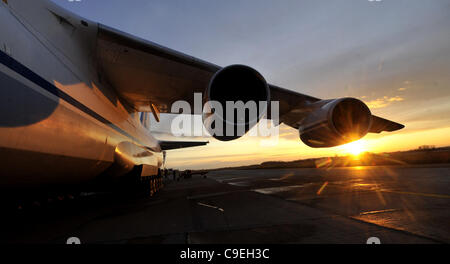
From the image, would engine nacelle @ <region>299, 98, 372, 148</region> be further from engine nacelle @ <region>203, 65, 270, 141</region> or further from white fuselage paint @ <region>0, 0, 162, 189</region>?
white fuselage paint @ <region>0, 0, 162, 189</region>

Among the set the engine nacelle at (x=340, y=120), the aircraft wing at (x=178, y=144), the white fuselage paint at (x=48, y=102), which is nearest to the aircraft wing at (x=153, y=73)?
the white fuselage paint at (x=48, y=102)

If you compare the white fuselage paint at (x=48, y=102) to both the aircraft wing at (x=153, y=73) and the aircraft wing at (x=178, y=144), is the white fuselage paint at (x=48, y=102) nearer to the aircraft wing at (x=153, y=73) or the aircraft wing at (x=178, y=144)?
the aircraft wing at (x=153, y=73)

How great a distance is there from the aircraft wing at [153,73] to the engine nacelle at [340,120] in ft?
2.05

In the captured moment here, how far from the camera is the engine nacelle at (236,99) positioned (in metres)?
3.84

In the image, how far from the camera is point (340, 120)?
5.42 m

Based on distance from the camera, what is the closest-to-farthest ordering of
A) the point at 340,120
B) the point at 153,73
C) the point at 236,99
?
the point at 236,99 → the point at 153,73 → the point at 340,120

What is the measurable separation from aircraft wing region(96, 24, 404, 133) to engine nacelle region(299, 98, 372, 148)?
625mm

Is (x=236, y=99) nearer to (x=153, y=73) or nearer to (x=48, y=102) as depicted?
(x=153, y=73)

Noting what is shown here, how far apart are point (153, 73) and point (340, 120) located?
4.46m

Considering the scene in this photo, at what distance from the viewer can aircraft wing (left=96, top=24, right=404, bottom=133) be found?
4.28 meters

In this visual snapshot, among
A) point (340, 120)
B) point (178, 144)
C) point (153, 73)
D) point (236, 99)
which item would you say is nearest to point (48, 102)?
point (153, 73)
